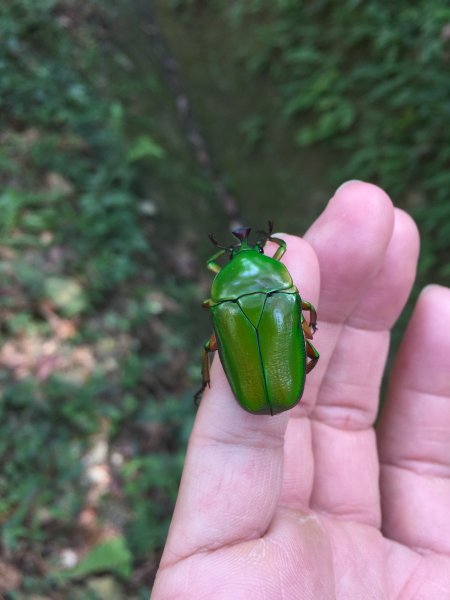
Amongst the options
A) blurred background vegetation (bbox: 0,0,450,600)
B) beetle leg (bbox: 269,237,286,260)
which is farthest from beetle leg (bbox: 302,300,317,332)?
blurred background vegetation (bbox: 0,0,450,600)

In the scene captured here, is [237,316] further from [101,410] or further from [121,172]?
[121,172]

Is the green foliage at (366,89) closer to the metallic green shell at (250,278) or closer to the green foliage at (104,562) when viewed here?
the metallic green shell at (250,278)

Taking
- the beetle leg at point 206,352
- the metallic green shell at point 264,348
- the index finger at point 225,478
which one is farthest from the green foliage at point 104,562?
the metallic green shell at point 264,348

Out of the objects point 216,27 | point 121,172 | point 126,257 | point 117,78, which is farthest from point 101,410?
point 216,27

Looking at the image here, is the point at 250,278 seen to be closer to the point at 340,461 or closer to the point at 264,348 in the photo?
the point at 264,348

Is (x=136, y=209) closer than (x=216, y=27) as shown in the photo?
Yes

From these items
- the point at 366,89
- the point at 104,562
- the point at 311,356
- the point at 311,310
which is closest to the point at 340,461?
the point at 311,356

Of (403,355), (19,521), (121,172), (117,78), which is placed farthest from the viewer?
(117,78)
